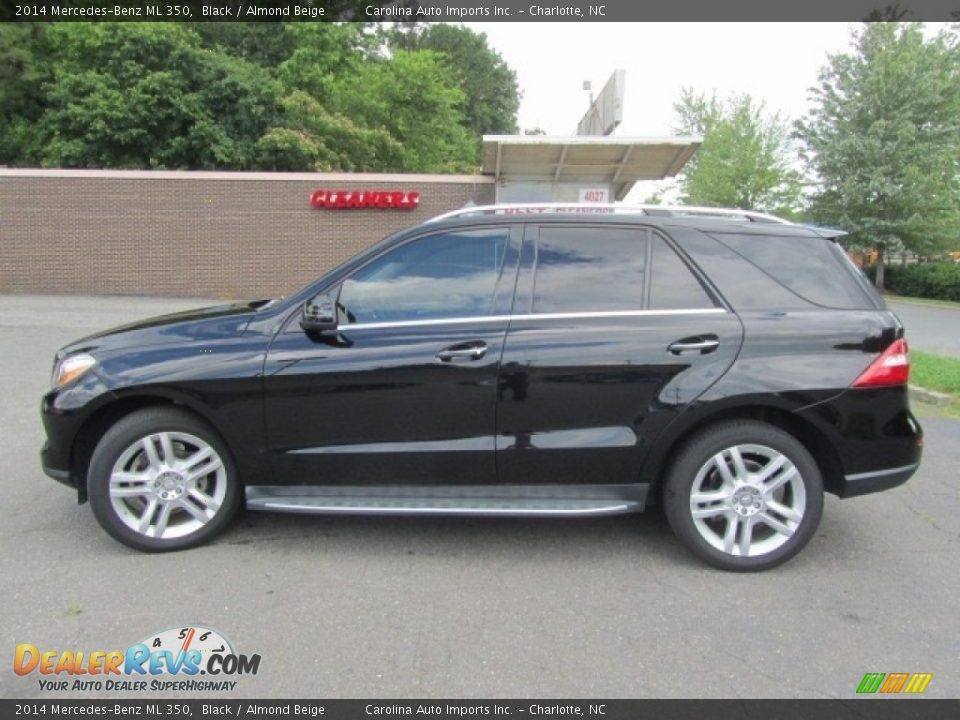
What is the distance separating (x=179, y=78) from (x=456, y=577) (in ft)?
62.7

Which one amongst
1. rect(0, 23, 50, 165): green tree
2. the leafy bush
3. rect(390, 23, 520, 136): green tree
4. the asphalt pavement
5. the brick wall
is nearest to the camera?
the asphalt pavement

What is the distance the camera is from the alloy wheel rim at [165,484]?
324cm

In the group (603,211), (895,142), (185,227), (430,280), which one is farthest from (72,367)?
(895,142)

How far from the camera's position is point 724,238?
3.35 m

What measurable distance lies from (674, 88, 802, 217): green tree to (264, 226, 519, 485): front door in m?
27.4

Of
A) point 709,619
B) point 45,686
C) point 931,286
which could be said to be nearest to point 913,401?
point 709,619

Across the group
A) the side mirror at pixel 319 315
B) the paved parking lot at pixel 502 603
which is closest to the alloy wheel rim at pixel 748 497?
the paved parking lot at pixel 502 603

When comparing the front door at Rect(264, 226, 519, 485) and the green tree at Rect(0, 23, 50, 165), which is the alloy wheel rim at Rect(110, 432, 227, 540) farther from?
the green tree at Rect(0, 23, 50, 165)

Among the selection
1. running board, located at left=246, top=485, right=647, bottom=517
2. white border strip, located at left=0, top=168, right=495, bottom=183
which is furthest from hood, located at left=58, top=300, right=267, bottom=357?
white border strip, located at left=0, top=168, right=495, bottom=183

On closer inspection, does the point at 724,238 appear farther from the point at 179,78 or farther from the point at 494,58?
the point at 494,58

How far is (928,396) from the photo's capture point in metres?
6.64

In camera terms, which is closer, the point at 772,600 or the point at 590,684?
the point at 590,684

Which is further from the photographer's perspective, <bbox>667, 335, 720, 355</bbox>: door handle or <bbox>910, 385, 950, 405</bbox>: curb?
<bbox>910, 385, 950, 405</bbox>: curb
